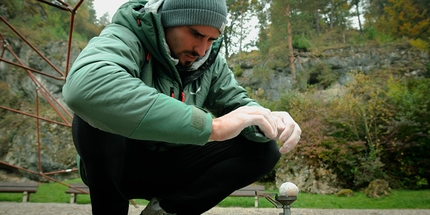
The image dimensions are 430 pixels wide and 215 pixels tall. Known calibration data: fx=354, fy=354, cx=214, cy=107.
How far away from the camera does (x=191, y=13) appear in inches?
44.0

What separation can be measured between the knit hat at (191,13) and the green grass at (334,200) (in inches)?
168

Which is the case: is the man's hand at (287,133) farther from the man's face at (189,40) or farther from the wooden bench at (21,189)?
the wooden bench at (21,189)

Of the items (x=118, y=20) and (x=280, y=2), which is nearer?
(x=118, y=20)

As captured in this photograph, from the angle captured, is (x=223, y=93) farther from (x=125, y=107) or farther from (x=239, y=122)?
(x=125, y=107)

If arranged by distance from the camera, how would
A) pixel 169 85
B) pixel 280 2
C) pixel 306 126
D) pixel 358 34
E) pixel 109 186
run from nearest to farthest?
1. pixel 109 186
2. pixel 169 85
3. pixel 306 126
4. pixel 280 2
5. pixel 358 34

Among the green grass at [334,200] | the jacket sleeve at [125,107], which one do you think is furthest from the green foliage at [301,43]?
the jacket sleeve at [125,107]

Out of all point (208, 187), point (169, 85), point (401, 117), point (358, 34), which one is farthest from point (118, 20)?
point (358, 34)

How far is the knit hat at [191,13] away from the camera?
43.9 inches

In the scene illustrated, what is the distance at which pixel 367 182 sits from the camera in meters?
6.64

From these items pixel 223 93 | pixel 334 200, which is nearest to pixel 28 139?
pixel 334 200

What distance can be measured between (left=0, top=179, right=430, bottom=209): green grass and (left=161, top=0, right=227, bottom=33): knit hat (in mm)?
4264

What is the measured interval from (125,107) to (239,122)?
0.30m

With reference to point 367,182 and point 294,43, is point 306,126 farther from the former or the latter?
point 294,43

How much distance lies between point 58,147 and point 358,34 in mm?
14612
